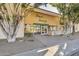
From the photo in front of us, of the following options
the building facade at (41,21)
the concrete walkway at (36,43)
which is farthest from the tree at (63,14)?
the concrete walkway at (36,43)

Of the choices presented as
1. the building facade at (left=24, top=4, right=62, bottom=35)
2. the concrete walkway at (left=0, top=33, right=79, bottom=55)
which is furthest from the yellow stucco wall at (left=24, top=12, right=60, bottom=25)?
the concrete walkway at (left=0, top=33, right=79, bottom=55)

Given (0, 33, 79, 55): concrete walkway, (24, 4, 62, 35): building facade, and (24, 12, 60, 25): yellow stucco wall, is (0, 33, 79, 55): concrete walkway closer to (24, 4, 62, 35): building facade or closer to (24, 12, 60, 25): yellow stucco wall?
(24, 4, 62, 35): building facade

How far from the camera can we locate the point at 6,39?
215 centimetres

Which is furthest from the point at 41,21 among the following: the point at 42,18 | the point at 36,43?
the point at 36,43

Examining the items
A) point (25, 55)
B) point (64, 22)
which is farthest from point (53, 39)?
point (25, 55)

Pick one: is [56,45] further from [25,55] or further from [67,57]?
[25,55]

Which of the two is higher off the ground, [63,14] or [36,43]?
[63,14]

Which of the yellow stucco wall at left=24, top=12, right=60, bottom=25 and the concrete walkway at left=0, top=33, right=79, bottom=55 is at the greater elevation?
the yellow stucco wall at left=24, top=12, right=60, bottom=25

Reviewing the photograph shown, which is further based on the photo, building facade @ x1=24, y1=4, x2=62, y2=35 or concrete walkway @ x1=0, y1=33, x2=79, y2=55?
building facade @ x1=24, y1=4, x2=62, y2=35

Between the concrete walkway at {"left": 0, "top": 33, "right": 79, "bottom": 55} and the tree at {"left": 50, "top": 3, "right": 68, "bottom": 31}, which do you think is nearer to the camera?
the concrete walkway at {"left": 0, "top": 33, "right": 79, "bottom": 55}

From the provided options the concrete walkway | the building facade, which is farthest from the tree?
the concrete walkway

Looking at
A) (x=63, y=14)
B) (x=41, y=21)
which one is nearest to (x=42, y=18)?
(x=41, y=21)

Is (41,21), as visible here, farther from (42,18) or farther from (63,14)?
(63,14)

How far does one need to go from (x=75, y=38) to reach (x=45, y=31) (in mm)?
405
